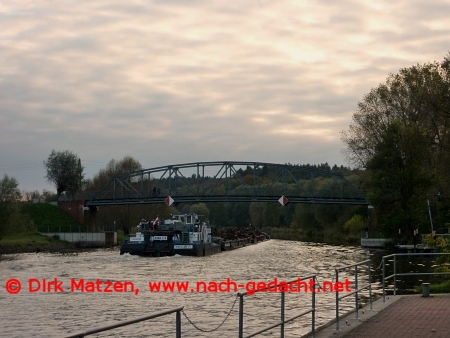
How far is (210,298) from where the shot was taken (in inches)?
1304

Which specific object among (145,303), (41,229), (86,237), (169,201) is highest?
(169,201)

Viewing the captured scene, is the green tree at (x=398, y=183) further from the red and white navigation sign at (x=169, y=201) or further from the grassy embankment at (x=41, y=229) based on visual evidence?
the grassy embankment at (x=41, y=229)

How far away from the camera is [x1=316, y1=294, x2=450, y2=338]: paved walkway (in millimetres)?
16203

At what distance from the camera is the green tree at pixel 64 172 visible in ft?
415

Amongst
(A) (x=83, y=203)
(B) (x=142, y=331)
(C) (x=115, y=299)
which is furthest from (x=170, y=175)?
(B) (x=142, y=331)

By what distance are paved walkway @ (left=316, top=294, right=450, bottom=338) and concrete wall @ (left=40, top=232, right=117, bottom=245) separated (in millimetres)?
79302

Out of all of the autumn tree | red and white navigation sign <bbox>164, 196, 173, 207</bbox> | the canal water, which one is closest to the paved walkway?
the canal water

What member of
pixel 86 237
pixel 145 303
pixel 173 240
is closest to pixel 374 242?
pixel 173 240

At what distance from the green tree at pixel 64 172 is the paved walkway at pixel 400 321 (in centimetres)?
10940

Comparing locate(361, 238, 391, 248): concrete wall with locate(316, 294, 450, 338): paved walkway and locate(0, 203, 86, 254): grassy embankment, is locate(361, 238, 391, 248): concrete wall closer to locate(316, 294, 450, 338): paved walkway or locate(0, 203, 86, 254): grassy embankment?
locate(0, 203, 86, 254): grassy embankment

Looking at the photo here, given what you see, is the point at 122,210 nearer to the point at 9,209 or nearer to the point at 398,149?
the point at 9,209

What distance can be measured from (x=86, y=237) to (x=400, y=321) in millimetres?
84577

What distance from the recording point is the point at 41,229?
101 meters

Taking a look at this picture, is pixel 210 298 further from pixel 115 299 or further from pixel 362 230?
pixel 362 230
